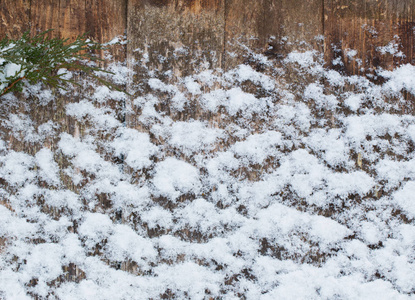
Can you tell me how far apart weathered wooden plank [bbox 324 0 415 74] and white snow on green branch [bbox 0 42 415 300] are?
0.21ft

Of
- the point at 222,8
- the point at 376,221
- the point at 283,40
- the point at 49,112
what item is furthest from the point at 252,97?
the point at 49,112

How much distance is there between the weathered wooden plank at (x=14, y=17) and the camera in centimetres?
120

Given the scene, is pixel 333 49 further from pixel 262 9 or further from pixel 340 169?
pixel 340 169

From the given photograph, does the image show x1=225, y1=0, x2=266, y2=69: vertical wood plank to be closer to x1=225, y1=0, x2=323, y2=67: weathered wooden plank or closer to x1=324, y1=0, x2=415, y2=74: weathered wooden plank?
x1=225, y1=0, x2=323, y2=67: weathered wooden plank

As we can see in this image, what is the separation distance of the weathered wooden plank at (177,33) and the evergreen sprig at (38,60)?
0.54ft

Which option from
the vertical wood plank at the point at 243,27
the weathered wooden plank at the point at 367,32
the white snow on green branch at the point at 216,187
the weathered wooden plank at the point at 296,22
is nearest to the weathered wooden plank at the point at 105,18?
the white snow on green branch at the point at 216,187

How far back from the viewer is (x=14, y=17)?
1209 mm

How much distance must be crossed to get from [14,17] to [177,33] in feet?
1.90

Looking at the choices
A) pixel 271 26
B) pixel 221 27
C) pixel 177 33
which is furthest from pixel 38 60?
pixel 271 26

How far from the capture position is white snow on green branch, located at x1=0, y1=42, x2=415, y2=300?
3.62 ft

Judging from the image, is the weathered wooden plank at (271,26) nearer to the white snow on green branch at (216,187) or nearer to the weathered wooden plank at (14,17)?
the white snow on green branch at (216,187)

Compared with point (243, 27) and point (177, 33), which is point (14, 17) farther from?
point (243, 27)

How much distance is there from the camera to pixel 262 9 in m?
1.28

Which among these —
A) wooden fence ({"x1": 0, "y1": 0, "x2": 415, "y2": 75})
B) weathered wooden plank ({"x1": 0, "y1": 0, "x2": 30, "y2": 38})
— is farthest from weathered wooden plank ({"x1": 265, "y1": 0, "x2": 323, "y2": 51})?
weathered wooden plank ({"x1": 0, "y1": 0, "x2": 30, "y2": 38})
